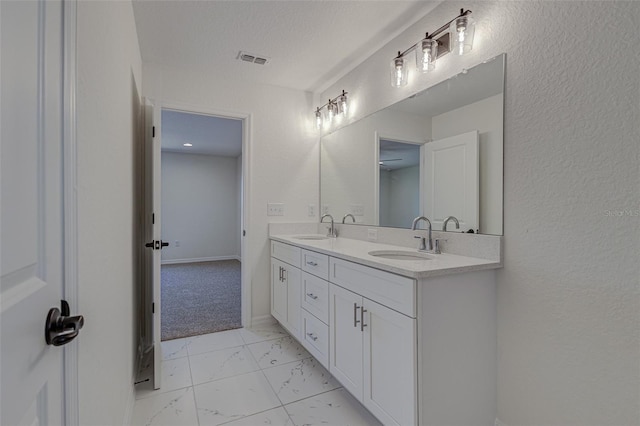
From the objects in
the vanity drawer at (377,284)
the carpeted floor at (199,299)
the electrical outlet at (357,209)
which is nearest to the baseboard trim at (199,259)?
the carpeted floor at (199,299)

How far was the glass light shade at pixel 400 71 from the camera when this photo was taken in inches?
80.4

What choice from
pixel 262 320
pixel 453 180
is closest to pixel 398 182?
pixel 453 180

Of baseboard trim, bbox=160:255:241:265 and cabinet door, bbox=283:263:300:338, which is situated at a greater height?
cabinet door, bbox=283:263:300:338

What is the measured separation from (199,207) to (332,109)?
4427 mm

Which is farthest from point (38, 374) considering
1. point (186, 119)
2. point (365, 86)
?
point (186, 119)

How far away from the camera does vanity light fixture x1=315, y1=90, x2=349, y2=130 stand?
2.74 meters

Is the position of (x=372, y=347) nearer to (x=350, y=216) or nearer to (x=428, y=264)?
(x=428, y=264)

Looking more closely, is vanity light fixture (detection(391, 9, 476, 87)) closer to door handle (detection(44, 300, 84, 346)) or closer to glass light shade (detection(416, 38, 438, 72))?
glass light shade (detection(416, 38, 438, 72))

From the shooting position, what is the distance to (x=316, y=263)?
2.04 meters

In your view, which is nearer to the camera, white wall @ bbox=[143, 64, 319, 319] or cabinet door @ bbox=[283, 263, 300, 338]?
cabinet door @ bbox=[283, 263, 300, 338]

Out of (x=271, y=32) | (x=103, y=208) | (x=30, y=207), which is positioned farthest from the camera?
(x=271, y=32)

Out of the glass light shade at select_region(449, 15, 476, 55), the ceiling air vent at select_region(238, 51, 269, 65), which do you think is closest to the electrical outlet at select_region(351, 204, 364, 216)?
the glass light shade at select_region(449, 15, 476, 55)

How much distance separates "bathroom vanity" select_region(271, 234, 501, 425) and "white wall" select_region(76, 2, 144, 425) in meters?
1.11

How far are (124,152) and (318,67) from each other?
177 centimetres
